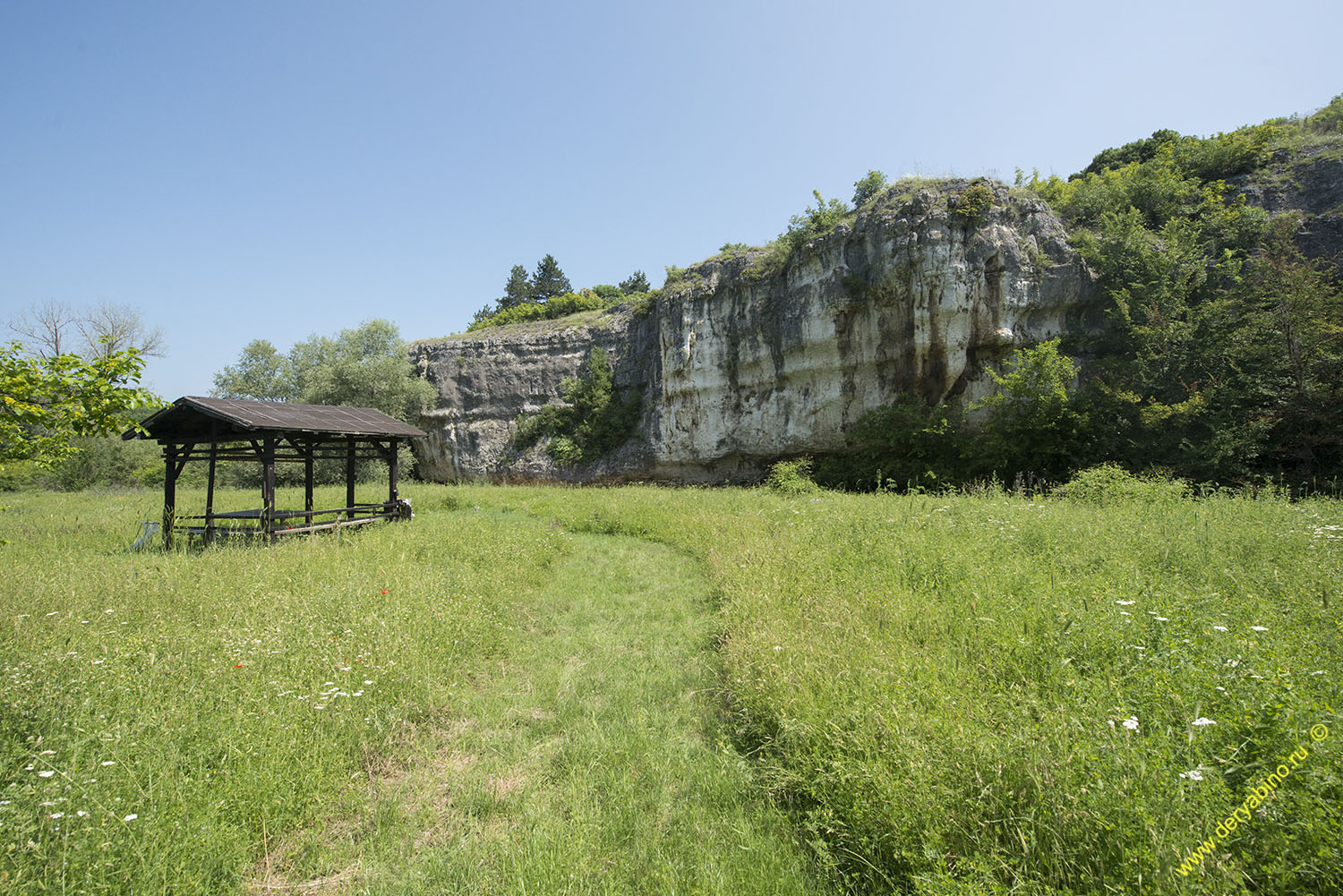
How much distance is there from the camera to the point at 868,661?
3967 mm

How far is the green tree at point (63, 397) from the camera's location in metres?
3.70

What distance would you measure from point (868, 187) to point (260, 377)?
48594 mm

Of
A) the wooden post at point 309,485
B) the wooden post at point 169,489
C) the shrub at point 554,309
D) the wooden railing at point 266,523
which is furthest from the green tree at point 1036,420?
the shrub at point 554,309

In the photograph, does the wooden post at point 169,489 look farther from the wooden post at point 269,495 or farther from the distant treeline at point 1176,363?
the distant treeline at point 1176,363

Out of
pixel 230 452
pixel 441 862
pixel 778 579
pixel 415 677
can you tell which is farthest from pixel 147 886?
pixel 230 452

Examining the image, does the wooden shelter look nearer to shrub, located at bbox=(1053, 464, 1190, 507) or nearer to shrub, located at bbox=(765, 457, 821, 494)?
shrub, located at bbox=(765, 457, 821, 494)

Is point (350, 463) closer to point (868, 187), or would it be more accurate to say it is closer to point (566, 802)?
point (566, 802)

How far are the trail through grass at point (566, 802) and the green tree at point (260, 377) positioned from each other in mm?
46331

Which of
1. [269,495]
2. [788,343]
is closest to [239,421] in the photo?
[269,495]

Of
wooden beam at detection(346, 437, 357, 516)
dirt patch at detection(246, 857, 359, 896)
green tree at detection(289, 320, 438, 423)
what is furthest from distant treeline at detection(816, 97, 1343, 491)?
green tree at detection(289, 320, 438, 423)

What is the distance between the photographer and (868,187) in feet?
81.7

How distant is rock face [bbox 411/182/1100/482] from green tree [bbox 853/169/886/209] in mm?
2502

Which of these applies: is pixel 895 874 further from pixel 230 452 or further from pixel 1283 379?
pixel 1283 379

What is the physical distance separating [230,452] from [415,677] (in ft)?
37.8
